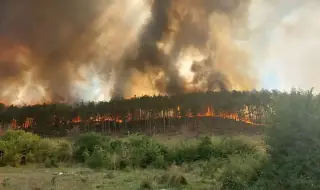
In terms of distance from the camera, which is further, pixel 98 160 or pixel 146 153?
pixel 146 153

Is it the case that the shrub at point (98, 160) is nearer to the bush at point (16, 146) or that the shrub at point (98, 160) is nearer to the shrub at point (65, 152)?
the shrub at point (65, 152)

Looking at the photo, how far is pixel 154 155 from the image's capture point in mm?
44281

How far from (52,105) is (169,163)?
127 meters

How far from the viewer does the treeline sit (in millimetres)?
140000

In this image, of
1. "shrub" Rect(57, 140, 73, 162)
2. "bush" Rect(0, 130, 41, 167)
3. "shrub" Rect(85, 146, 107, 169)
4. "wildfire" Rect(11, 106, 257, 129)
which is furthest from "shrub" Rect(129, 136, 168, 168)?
"wildfire" Rect(11, 106, 257, 129)

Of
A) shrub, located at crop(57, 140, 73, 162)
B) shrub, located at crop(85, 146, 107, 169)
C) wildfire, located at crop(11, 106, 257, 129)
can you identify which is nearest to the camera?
shrub, located at crop(85, 146, 107, 169)

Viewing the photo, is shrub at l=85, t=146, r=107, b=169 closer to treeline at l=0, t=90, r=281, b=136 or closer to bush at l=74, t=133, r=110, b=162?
bush at l=74, t=133, r=110, b=162

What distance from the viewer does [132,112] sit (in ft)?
502


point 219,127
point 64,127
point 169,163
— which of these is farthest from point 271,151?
point 64,127

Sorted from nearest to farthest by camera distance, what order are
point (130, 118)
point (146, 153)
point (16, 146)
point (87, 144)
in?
point (146, 153) → point (16, 146) → point (87, 144) → point (130, 118)

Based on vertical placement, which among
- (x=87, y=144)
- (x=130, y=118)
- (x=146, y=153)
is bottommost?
(x=146, y=153)

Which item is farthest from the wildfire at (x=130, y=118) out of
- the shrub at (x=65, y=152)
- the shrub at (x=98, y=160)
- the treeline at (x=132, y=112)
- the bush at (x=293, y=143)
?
the bush at (x=293, y=143)

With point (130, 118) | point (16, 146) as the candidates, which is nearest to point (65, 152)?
point (16, 146)

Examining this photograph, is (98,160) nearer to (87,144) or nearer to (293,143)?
(87,144)
